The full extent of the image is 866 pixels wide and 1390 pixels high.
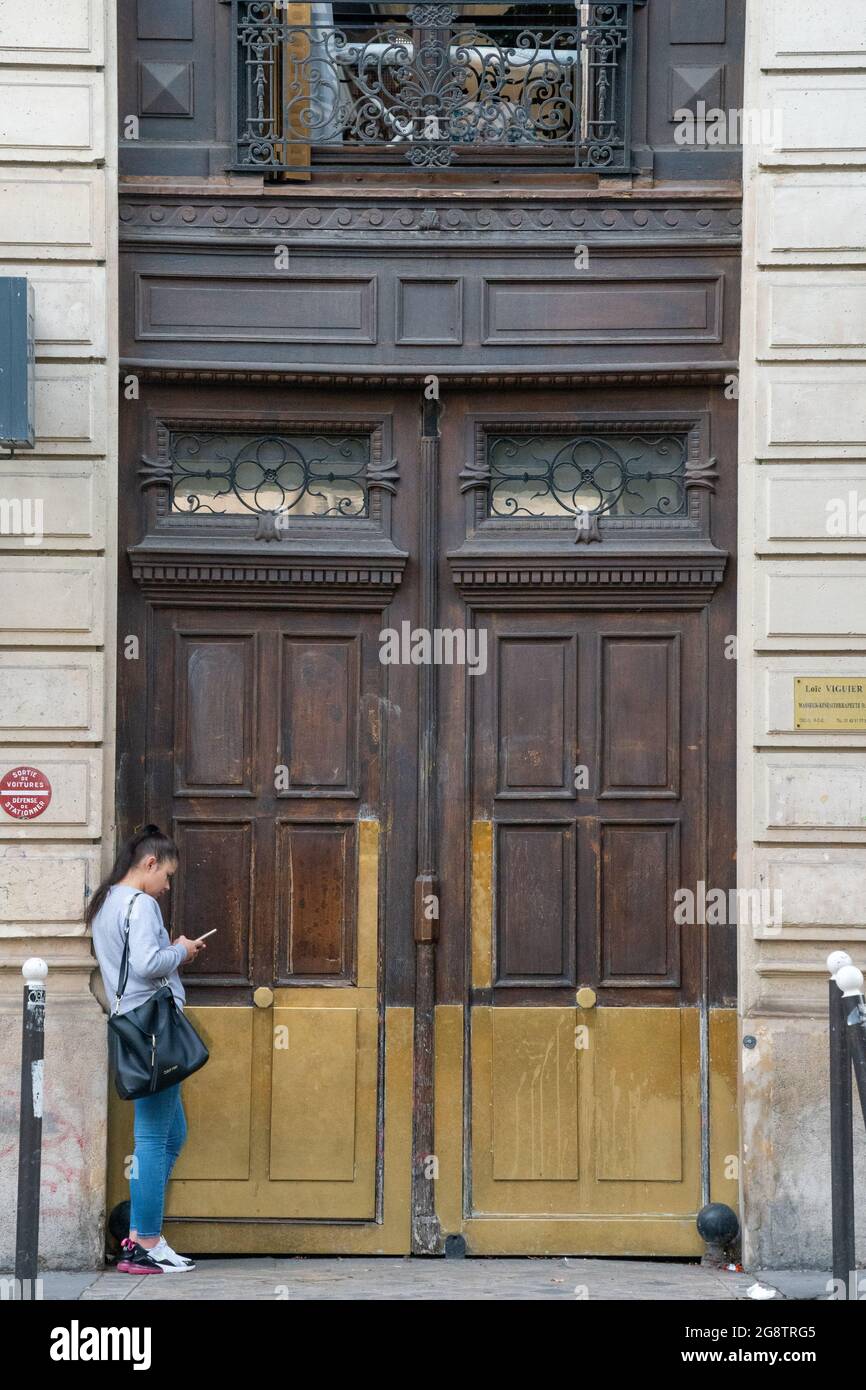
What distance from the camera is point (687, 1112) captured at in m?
7.69

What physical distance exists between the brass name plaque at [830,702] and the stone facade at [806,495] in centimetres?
4

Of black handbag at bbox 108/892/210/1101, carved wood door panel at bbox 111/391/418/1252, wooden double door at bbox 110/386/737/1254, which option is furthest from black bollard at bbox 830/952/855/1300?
black handbag at bbox 108/892/210/1101

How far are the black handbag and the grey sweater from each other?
0.03 metres

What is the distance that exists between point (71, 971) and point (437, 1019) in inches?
65.7

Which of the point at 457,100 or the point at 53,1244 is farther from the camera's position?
the point at 457,100

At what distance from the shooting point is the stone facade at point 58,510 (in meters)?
7.41

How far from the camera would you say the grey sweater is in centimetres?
700

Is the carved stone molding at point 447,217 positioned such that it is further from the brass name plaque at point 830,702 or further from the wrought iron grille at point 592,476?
the brass name plaque at point 830,702

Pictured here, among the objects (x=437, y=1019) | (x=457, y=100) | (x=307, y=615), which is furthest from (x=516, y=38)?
(x=437, y=1019)

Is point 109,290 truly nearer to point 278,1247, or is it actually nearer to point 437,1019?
point 437,1019

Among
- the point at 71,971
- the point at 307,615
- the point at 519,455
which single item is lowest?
the point at 71,971

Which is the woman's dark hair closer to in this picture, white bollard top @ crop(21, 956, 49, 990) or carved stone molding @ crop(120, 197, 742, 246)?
white bollard top @ crop(21, 956, 49, 990)
